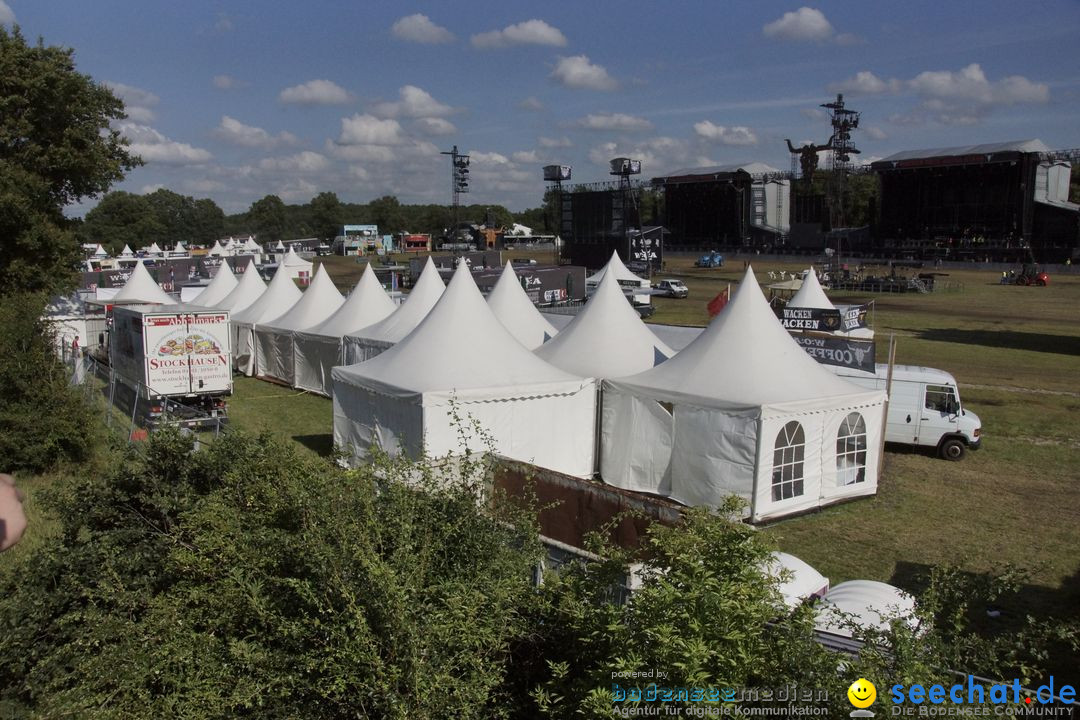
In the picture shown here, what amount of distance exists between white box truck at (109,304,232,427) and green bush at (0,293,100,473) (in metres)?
2.94

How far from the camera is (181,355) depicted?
1667cm

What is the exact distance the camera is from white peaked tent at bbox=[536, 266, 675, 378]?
13531 millimetres

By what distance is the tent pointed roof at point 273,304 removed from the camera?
23391 mm

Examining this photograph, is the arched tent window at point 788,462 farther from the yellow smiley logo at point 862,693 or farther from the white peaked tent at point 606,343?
the yellow smiley logo at point 862,693

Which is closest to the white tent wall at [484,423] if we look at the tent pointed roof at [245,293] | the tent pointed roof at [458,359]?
the tent pointed roof at [458,359]

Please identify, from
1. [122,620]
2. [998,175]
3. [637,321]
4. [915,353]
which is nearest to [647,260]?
[915,353]

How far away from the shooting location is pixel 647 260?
177ft

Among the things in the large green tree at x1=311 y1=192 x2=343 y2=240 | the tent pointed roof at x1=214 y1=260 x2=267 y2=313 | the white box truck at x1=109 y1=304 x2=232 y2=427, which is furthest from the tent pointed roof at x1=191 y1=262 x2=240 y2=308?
the large green tree at x1=311 y1=192 x2=343 y2=240

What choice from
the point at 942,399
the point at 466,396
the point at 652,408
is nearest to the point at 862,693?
the point at 466,396

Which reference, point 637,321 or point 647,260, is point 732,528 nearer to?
point 637,321

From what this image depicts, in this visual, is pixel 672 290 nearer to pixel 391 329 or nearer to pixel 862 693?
pixel 391 329

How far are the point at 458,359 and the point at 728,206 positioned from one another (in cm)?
7659

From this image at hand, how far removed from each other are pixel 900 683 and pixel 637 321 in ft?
37.6

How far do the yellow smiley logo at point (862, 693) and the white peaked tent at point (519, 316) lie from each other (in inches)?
574
